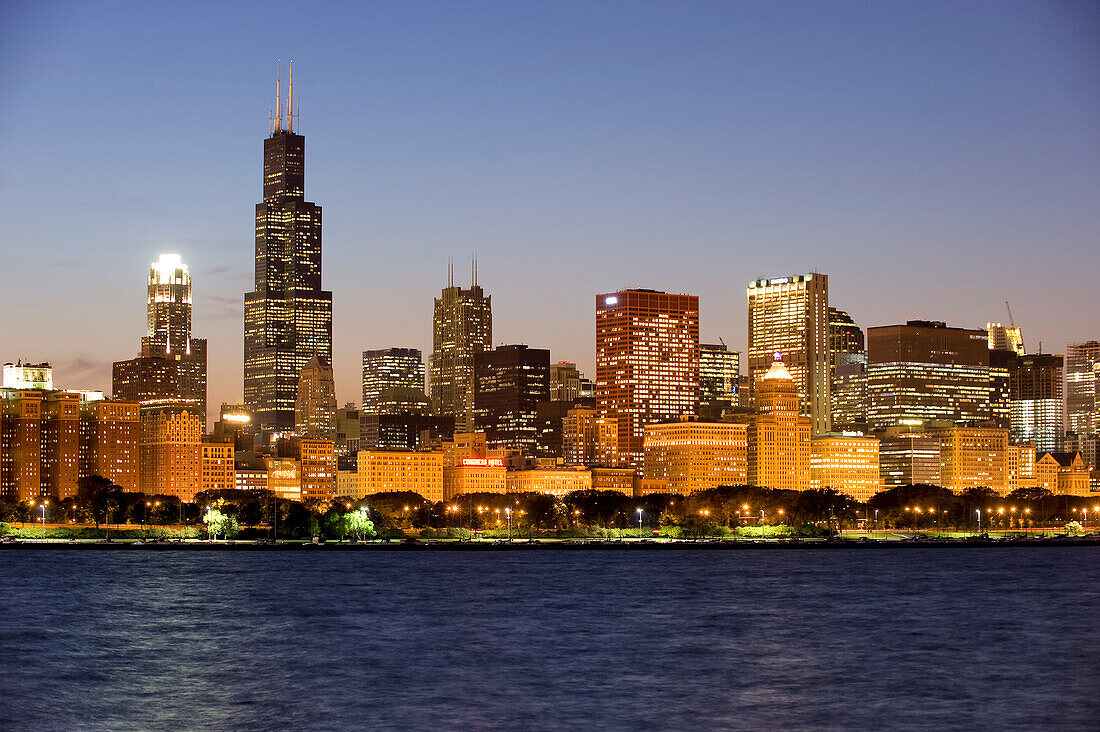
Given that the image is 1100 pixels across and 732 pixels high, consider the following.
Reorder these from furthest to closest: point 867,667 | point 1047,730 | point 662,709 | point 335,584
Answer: point 335,584 → point 867,667 → point 662,709 → point 1047,730

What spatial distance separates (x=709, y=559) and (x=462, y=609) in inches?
2706

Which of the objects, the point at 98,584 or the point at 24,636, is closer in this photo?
the point at 24,636

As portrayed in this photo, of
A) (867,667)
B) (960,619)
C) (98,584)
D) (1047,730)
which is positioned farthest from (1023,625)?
(98,584)

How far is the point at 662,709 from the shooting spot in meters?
63.3

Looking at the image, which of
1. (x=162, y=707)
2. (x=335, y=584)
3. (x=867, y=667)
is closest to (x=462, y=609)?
(x=335, y=584)

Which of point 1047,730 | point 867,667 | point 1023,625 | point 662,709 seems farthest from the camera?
point 1023,625

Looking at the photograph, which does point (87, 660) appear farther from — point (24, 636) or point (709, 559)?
point (709, 559)

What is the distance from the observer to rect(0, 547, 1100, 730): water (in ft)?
204

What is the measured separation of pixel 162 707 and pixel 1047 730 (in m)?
31.9

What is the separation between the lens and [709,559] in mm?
170375

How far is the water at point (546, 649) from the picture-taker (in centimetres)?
6228

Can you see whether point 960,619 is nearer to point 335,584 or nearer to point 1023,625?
point 1023,625

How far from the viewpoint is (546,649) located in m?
83.1

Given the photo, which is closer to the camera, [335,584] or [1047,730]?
[1047,730]
